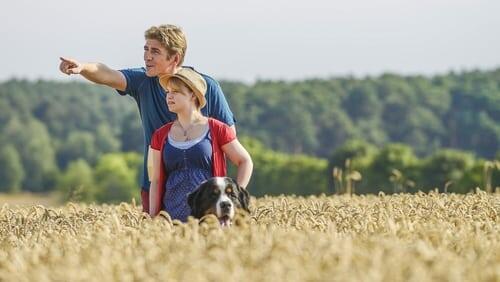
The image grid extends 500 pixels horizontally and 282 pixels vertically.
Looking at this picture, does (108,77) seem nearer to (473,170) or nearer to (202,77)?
(202,77)

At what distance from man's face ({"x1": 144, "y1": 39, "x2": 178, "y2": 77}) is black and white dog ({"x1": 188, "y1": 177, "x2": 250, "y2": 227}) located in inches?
78.7

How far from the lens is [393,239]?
6340 mm

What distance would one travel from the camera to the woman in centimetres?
897

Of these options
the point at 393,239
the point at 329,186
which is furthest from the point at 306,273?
the point at 329,186

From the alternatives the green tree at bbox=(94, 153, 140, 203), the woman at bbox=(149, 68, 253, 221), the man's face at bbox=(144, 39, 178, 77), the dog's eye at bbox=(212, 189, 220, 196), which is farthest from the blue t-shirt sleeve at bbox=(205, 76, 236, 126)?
the green tree at bbox=(94, 153, 140, 203)

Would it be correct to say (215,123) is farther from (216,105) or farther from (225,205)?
(225,205)

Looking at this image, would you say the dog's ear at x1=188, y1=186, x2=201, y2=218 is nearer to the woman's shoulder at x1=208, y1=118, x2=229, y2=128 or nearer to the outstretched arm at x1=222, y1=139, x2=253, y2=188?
the outstretched arm at x1=222, y1=139, x2=253, y2=188

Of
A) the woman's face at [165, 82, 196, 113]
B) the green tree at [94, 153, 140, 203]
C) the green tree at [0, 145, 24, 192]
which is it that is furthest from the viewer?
the green tree at [0, 145, 24, 192]

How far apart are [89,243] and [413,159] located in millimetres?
103530

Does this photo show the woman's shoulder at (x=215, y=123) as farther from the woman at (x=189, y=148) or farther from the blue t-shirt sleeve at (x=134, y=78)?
the blue t-shirt sleeve at (x=134, y=78)

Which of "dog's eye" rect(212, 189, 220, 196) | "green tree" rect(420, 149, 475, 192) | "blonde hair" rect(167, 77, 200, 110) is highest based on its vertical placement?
"blonde hair" rect(167, 77, 200, 110)

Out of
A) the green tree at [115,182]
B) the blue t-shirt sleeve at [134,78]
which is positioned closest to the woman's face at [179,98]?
the blue t-shirt sleeve at [134,78]

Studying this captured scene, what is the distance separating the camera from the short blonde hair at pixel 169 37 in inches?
384

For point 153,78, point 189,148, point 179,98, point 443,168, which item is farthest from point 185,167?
point 443,168
